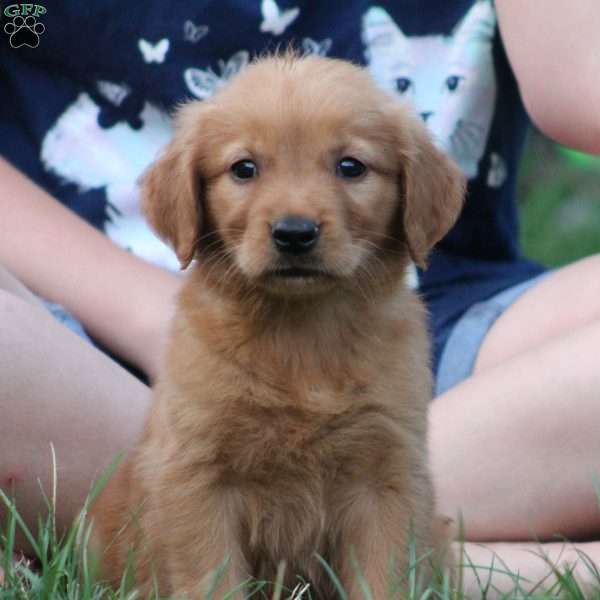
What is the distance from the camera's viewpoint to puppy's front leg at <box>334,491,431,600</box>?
2.71 m

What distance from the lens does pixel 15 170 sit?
400cm


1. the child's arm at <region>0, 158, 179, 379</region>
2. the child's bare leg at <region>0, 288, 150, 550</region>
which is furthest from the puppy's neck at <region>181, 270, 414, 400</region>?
the child's arm at <region>0, 158, 179, 379</region>

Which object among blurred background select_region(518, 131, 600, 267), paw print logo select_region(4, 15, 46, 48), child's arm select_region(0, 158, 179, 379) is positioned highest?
paw print logo select_region(4, 15, 46, 48)

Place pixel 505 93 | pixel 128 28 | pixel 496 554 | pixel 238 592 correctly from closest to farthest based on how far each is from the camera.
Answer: pixel 238 592, pixel 496 554, pixel 128 28, pixel 505 93

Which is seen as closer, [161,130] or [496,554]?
[496,554]

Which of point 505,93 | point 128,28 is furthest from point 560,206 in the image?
point 128,28

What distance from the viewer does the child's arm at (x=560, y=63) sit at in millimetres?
3711

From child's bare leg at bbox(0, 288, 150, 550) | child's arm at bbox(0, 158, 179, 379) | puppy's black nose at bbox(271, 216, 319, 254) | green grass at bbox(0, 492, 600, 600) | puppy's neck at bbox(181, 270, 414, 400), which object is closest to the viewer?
green grass at bbox(0, 492, 600, 600)

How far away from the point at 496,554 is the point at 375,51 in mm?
1595

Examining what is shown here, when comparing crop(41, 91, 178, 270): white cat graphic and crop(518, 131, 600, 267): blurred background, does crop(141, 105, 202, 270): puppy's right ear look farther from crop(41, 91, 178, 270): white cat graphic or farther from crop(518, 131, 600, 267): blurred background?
crop(518, 131, 600, 267): blurred background

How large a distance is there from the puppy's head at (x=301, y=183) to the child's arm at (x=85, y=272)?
89 cm

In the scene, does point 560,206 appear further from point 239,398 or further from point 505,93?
point 239,398

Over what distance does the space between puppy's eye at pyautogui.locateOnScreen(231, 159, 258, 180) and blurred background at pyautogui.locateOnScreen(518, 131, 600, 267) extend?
5007mm

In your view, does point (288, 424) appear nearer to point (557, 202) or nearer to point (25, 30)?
point (25, 30)
